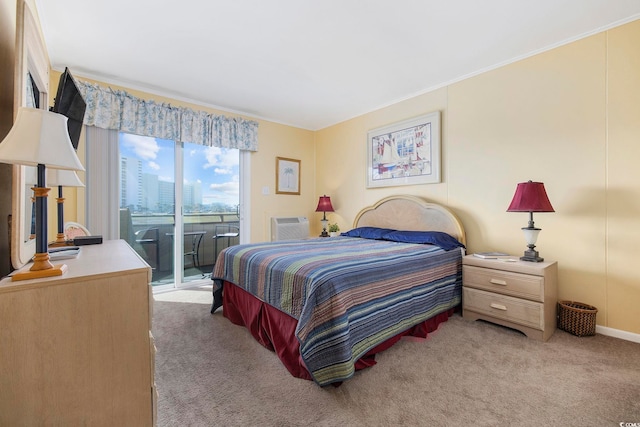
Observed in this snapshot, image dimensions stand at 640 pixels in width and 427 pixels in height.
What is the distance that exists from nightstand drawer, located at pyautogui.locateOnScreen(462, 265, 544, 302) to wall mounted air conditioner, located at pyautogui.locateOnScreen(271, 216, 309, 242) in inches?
104

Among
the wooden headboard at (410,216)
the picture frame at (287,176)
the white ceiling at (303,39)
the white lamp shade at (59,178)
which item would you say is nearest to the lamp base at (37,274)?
the white lamp shade at (59,178)

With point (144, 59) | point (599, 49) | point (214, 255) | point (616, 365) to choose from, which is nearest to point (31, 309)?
point (144, 59)

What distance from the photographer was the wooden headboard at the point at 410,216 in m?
3.11

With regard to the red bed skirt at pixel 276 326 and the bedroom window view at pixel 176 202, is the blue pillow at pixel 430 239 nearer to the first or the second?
the red bed skirt at pixel 276 326

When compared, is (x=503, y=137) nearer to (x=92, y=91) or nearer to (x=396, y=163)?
(x=396, y=163)

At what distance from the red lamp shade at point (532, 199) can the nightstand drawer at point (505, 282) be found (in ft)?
1.79

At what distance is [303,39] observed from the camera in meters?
2.41

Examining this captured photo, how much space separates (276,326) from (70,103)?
1.95 metres

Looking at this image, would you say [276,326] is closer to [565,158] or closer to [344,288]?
[344,288]

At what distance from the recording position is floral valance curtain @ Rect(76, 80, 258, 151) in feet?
9.93

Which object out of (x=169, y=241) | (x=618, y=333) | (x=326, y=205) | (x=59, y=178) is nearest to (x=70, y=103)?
(x=59, y=178)

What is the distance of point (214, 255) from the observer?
4.12 metres

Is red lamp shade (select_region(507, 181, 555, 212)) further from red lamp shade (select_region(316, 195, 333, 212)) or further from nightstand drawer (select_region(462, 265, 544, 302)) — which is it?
red lamp shade (select_region(316, 195, 333, 212))

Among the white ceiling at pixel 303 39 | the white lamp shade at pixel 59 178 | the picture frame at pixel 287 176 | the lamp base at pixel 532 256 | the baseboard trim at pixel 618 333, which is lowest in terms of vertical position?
the baseboard trim at pixel 618 333
